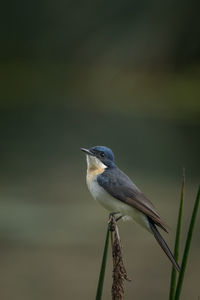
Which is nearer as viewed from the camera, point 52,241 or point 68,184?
point 52,241

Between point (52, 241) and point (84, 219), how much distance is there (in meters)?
0.65

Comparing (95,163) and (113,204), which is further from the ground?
(95,163)

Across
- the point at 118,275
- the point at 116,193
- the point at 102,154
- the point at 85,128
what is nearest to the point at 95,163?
the point at 102,154

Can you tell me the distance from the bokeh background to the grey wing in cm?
301

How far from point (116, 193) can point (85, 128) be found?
28.7ft

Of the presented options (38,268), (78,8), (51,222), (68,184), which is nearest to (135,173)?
(68,184)

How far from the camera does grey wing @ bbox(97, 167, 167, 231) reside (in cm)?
319

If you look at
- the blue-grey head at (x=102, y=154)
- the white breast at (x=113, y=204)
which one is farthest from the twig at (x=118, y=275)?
the blue-grey head at (x=102, y=154)

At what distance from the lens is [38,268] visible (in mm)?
6977

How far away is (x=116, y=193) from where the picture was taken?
3369 mm

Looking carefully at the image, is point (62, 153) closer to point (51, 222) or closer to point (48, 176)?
point (48, 176)

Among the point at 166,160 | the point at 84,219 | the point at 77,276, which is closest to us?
the point at 77,276

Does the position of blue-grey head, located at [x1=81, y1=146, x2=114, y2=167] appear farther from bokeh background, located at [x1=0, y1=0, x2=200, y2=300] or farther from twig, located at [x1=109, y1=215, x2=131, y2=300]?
bokeh background, located at [x1=0, y1=0, x2=200, y2=300]

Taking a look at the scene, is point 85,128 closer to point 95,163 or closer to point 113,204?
point 95,163
